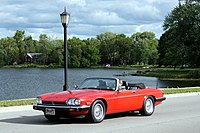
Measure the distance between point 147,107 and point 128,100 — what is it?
111cm

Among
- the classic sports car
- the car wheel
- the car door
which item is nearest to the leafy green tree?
the car wheel

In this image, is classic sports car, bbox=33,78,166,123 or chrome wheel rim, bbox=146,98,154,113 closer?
classic sports car, bbox=33,78,166,123

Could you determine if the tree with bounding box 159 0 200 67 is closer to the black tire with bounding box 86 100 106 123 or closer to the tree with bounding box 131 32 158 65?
the black tire with bounding box 86 100 106 123

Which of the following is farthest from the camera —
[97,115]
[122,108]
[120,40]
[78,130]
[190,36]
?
[120,40]

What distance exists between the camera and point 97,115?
442 inches

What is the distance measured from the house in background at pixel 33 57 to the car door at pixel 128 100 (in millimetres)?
128901

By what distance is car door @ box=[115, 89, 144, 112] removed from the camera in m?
11.9

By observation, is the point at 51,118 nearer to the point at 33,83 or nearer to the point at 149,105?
the point at 149,105

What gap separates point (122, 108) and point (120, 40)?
12662cm

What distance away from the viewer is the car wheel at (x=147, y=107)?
1293cm

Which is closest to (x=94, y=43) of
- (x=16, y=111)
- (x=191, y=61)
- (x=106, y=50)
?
(x=106, y=50)

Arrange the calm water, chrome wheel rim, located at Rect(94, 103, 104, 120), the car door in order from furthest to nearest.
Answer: the calm water
the car door
chrome wheel rim, located at Rect(94, 103, 104, 120)

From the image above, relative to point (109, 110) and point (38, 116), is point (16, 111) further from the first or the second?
point (109, 110)

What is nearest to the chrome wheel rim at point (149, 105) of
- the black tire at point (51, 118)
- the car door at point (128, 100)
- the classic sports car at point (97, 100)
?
the classic sports car at point (97, 100)
